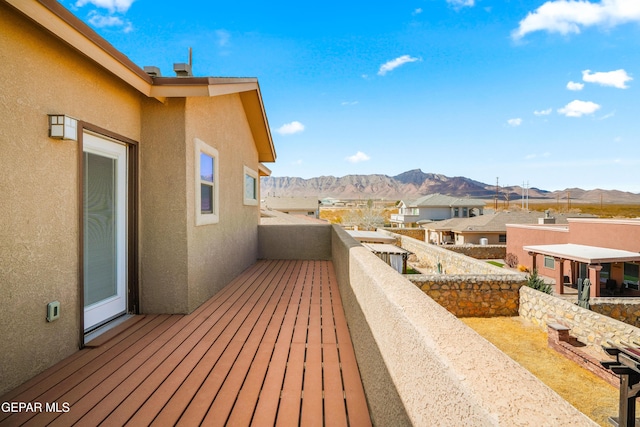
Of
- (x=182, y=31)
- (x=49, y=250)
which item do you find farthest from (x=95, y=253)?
(x=182, y=31)

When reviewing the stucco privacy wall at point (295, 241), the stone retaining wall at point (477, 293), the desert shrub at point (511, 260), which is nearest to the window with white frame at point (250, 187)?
the stucco privacy wall at point (295, 241)

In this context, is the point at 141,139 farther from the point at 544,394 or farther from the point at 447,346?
the point at 544,394

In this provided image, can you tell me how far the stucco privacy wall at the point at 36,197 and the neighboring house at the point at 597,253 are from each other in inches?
703

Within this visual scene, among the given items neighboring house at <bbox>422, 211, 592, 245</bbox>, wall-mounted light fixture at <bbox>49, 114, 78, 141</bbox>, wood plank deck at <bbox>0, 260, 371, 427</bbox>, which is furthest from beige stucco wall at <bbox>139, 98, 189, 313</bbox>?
neighboring house at <bbox>422, 211, 592, 245</bbox>

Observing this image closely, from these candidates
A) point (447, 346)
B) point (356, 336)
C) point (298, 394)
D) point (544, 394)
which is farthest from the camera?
point (356, 336)

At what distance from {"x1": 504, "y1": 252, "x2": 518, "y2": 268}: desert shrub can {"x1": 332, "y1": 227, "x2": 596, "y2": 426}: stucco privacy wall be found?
25679 millimetres

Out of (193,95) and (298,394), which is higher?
(193,95)

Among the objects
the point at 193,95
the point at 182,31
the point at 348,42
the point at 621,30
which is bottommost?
the point at 193,95

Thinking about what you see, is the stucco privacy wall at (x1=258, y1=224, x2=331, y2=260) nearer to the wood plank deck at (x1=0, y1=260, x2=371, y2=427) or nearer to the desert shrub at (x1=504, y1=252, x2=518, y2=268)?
the wood plank deck at (x1=0, y1=260, x2=371, y2=427)

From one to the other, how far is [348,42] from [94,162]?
2516 centimetres

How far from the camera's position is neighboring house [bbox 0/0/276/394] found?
2512mm

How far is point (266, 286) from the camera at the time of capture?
6.09 m

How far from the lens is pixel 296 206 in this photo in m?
54.8

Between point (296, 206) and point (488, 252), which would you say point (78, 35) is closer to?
point (488, 252)
